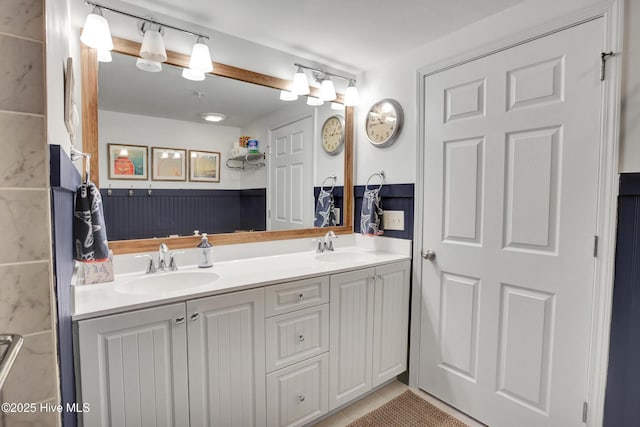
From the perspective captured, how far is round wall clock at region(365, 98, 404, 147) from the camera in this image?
2.14 metres

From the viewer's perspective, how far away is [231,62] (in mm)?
1889

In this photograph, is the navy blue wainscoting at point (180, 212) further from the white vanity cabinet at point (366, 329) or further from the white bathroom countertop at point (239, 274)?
the white vanity cabinet at point (366, 329)

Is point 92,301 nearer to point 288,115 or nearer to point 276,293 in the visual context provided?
point 276,293

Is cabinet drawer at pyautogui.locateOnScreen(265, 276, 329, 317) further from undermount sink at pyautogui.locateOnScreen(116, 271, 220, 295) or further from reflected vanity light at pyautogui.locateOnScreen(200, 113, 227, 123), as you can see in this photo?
reflected vanity light at pyautogui.locateOnScreen(200, 113, 227, 123)

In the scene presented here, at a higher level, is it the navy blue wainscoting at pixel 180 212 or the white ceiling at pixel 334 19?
the white ceiling at pixel 334 19

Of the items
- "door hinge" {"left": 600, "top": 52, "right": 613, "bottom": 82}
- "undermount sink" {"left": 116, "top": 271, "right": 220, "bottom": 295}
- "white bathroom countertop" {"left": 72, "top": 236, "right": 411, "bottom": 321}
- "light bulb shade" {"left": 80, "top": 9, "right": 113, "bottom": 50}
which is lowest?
"undermount sink" {"left": 116, "top": 271, "right": 220, "bottom": 295}

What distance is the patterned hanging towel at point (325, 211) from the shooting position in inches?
93.0

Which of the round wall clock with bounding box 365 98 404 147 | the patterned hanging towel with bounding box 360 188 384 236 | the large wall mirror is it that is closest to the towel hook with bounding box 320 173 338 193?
the large wall mirror

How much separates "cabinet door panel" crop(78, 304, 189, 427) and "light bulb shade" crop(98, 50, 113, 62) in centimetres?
121

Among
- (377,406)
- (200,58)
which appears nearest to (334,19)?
(200,58)

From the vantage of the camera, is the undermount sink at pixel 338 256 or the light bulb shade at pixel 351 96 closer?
the undermount sink at pixel 338 256

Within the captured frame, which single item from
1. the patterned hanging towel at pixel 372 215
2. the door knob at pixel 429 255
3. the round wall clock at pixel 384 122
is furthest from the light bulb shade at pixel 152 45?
the door knob at pixel 429 255

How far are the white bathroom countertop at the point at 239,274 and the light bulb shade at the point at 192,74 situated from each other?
3.26ft

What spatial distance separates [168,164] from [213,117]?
1.26 ft
